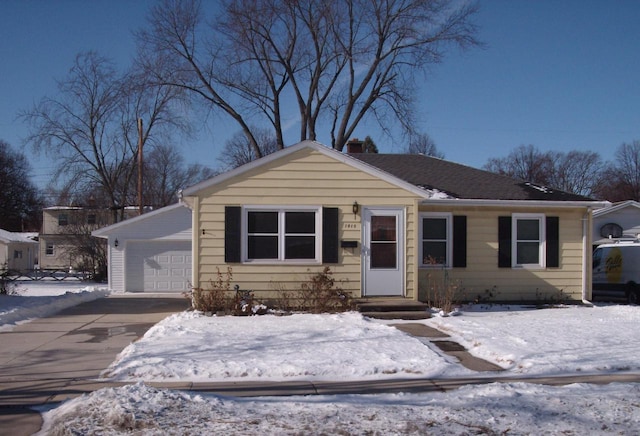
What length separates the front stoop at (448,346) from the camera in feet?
28.0

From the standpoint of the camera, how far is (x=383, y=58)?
31.3 m

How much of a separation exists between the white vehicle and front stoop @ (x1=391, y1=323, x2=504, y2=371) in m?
9.12

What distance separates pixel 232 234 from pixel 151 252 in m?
12.1

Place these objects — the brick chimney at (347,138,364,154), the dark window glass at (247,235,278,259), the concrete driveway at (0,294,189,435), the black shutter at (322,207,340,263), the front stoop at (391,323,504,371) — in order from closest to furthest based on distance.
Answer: the concrete driveway at (0,294,189,435)
the front stoop at (391,323,504,371)
the black shutter at (322,207,340,263)
the dark window glass at (247,235,278,259)
the brick chimney at (347,138,364,154)

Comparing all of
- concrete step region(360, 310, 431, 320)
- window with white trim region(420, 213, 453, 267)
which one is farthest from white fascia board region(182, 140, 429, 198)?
concrete step region(360, 310, 431, 320)

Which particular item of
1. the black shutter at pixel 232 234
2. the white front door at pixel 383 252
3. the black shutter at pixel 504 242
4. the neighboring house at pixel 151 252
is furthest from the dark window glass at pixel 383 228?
the neighboring house at pixel 151 252

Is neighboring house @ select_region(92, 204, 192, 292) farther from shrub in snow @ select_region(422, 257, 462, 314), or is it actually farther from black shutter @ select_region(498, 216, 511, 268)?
black shutter @ select_region(498, 216, 511, 268)

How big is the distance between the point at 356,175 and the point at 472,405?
8277 mm

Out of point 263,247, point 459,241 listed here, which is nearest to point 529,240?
point 459,241

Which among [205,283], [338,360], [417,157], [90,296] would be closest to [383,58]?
[417,157]

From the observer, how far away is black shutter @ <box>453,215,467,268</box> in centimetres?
1536

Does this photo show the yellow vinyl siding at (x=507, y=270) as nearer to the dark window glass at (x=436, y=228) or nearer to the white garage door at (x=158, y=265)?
the dark window glass at (x=436, y=228)

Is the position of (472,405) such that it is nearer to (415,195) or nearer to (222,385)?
(222,385)

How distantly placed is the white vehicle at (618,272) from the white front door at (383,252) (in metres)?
8.37
